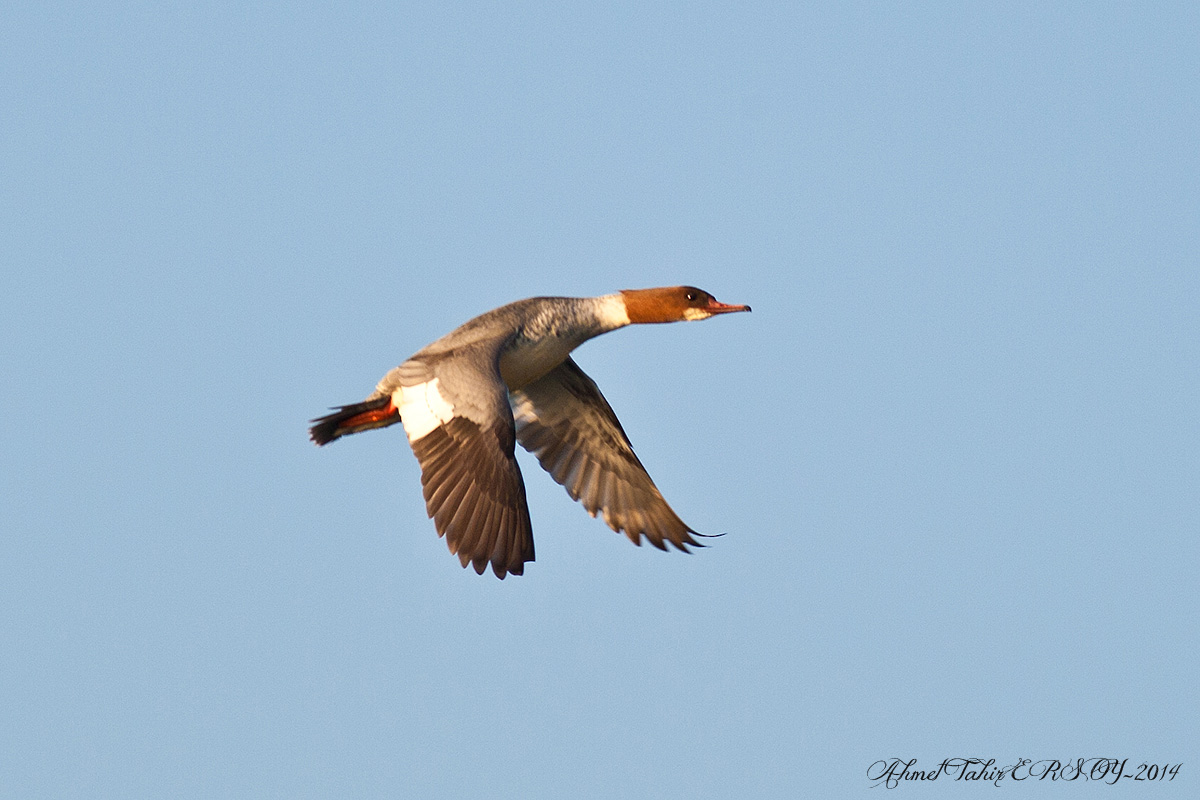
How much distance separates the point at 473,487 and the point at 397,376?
4.24 feet

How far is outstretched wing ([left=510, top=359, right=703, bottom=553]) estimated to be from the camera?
12523 millimetres

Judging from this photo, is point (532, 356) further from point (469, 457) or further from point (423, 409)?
point (469, 457)

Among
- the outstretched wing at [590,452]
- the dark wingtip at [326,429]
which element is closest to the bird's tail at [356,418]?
the dark wingtip at [326,429]

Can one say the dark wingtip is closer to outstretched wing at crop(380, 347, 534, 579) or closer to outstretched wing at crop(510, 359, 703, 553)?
outstretched wing at crop(380, 347, 534, 579)

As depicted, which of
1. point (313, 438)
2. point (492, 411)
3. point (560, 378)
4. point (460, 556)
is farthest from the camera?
point (560, 378)

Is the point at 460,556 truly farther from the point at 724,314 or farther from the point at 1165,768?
the point at 1165,768

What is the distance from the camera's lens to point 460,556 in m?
9.07

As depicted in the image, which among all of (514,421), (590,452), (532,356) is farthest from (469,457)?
(590,452)

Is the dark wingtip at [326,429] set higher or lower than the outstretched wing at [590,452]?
higher

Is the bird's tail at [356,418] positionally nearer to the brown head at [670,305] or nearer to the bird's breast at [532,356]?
the bird's breast at [532,356]

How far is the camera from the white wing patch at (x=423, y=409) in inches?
384

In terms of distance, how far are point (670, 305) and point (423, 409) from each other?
274 cm

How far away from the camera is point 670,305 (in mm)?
11852

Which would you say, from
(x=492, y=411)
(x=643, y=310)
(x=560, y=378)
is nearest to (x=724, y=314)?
(x=643, y=310)
